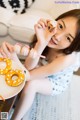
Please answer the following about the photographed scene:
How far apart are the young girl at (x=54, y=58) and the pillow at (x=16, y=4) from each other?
58 cm

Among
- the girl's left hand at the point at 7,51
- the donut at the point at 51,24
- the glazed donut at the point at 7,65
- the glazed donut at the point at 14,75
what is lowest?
the glazed donut at the point at 14,75

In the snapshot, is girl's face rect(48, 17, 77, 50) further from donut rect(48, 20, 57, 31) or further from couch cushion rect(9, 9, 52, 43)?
couch cushion rect(9, 9, 52, 43)

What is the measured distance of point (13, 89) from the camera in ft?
2.92

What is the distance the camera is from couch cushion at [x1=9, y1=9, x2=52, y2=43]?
1.51 m

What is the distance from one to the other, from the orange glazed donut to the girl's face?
0.29 metres

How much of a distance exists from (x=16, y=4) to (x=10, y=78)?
2.98 feet

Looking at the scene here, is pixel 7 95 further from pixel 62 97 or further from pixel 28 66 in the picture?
pixel 62 97

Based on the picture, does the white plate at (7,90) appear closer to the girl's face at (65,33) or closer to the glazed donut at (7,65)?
the glazed donut at (7,65)

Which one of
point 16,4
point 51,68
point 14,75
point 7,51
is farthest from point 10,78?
point 16,4

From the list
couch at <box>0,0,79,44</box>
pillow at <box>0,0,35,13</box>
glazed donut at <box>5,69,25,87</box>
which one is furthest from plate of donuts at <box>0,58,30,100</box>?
pillow at <box>0,0,35,13</box>

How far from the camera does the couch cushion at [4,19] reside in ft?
5.04

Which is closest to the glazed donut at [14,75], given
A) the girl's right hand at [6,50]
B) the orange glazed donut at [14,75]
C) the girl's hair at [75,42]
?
the orange glazed donut at [14,75]

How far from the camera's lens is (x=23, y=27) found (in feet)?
4.95

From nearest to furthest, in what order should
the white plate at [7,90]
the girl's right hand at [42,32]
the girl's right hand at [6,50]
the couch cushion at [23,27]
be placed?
the white plate at [7,90] → the girl's right hand at [6,50] → the girl's right hand at [42,32] → the couch cushion at [23,27]
